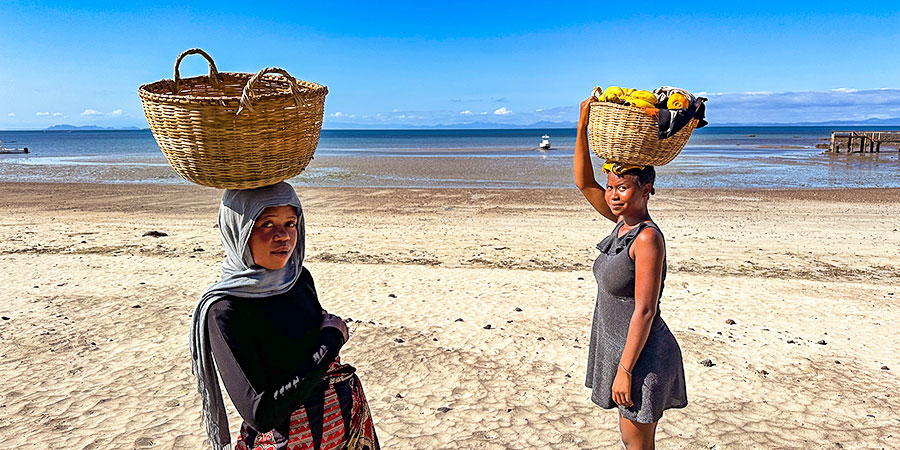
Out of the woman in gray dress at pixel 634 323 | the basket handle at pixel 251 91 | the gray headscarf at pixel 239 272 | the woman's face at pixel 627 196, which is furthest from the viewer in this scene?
the woman's face at pixel 627 196

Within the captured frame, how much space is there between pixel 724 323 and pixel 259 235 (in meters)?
6.13

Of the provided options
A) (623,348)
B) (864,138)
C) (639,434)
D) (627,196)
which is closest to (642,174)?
(627,196)

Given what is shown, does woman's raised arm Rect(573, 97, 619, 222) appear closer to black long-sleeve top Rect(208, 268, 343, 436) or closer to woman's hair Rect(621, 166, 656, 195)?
woman's hair Rect(621, 166, 656, 195)

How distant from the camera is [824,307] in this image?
754cm

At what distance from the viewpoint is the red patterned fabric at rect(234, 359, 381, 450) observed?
2.30 m

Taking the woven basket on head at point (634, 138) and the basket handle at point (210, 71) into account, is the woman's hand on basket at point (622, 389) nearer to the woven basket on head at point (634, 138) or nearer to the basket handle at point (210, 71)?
the woven basket on head at point (634, 138)

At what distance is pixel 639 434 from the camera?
3.00 m

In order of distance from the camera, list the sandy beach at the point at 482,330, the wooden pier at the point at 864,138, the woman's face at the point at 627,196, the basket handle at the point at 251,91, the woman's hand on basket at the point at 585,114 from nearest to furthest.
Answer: the basket handle at the point at 251,91 → the woman's face at the point at 627,196 → the woman's hand on basket at the point at 585,114 → the sandy beach at the point at 482,330 → the wooden pier at the point at 864,138

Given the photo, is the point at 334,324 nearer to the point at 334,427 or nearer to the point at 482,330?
the point at 334,427

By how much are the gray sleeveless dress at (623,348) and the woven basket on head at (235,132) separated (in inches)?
61.2

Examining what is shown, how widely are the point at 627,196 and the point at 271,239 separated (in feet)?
5.51

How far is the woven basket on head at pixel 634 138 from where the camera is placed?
3.00 m

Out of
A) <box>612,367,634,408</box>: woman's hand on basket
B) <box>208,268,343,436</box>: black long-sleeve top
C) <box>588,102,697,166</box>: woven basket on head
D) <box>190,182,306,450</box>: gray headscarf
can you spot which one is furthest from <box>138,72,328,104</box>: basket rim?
<box>612,367,634,408</box>: woman's hand on basket

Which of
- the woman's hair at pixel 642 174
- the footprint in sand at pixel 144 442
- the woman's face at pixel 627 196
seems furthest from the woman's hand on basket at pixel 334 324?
the footprint in sand at pixel 144 442
